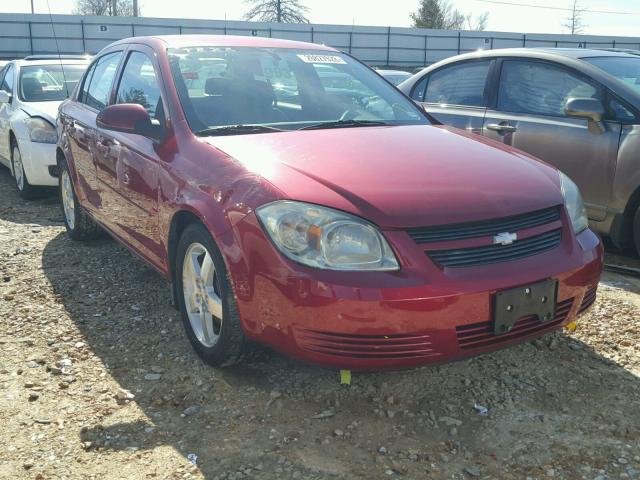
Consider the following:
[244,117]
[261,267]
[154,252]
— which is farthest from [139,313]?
[261,267]

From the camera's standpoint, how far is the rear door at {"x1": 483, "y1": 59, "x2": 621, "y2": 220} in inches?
185

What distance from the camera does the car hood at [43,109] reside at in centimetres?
685

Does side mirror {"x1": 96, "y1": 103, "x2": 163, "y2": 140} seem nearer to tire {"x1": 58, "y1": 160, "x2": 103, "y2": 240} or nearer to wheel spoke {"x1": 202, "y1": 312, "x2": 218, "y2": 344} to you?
wheel spoke {"x1": 202, "y1": 312, "x2": 218, "y2": 344}

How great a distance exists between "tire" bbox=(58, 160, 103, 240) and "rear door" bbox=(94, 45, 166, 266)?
886mm

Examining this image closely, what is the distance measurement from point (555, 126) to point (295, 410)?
328 cm

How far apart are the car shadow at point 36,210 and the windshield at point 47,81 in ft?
3.78

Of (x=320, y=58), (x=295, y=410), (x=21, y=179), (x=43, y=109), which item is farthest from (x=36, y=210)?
(x=295, y=410)

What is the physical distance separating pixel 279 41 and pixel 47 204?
154 inches

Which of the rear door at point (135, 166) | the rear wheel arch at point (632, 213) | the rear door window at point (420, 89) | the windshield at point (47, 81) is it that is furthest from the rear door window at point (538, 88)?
the windshield at point (47, 81)

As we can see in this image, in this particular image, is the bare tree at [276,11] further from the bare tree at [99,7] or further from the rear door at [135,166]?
the rear door at [135,166]

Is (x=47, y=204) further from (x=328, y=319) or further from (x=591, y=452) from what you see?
(x=591, y=452)

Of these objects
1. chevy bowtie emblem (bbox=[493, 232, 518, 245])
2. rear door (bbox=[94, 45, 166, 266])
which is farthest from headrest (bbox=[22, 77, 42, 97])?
chevy bowtie emblem (bbox=[493, 232, 518, 245])

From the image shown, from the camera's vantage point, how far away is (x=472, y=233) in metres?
2.60

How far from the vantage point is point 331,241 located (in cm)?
251
